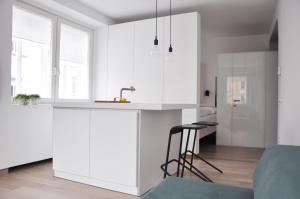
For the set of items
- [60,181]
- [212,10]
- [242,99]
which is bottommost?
[60,181]

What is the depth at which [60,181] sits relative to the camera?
2.87m

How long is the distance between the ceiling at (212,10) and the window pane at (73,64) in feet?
2.31

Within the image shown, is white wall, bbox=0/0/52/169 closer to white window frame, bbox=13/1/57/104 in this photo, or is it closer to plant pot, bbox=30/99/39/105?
plant pot, bbox=30/99/39/105

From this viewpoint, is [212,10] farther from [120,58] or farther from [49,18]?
[49,18]

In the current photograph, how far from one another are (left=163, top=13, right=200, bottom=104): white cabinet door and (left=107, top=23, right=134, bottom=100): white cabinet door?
2.62ft

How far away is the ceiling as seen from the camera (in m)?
4.27

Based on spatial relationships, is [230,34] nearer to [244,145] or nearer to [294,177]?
[244,145]

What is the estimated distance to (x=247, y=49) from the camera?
6.21 m

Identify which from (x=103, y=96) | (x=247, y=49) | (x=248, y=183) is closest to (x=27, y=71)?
(x=103, y=96)

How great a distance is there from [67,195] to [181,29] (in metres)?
3.26

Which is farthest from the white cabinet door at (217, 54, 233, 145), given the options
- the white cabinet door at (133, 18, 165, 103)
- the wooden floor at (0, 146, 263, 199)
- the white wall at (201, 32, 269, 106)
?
the white cabinet door at (133, 18, 165, 103)

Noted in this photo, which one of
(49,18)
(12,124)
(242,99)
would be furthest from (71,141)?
(242,99)

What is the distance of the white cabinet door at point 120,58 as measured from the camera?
16.1 ft

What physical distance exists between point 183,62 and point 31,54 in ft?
8.40
